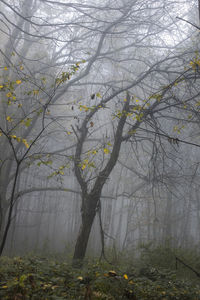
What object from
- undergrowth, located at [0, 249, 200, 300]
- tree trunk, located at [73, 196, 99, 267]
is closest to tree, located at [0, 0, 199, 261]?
tree trunk, located at [73, 196, 99, 267]

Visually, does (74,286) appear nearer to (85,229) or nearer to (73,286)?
(73,286)

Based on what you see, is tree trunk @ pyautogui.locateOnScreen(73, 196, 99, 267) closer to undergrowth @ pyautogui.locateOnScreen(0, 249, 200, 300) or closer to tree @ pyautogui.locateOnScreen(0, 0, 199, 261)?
tree @ pyautogui.locateOnScreen(0, 0, 199, 261)

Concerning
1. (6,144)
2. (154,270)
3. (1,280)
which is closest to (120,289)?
(1,280)

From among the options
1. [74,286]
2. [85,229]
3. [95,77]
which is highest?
[95,77]

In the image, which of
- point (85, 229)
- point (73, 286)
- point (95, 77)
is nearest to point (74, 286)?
point (73, 286)

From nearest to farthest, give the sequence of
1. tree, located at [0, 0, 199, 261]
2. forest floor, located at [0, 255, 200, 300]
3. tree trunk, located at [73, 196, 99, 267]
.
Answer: forest floor, located at [0, 255, 200, 300]
tree, located at [0, 0, 199, 261]
tree trunk, located at [73, 196, 99, 267]

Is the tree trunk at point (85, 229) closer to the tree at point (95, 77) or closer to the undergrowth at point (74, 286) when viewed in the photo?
the tree at point (95, 77)

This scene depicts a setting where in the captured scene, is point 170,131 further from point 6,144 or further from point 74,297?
point 74,297

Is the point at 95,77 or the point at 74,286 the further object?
the point at 95,77

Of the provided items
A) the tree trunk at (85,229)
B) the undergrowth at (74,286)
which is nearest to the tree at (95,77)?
the tree trunk at (85,229)

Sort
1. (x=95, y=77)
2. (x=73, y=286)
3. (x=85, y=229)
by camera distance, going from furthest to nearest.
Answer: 1. (x=95, y=77)
2. (x=85, y=229)
3. (x=73, y=286)

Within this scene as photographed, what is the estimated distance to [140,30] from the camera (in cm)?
879

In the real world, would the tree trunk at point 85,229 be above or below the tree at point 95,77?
below

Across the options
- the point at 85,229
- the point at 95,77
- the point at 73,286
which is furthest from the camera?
the point at 95,77
